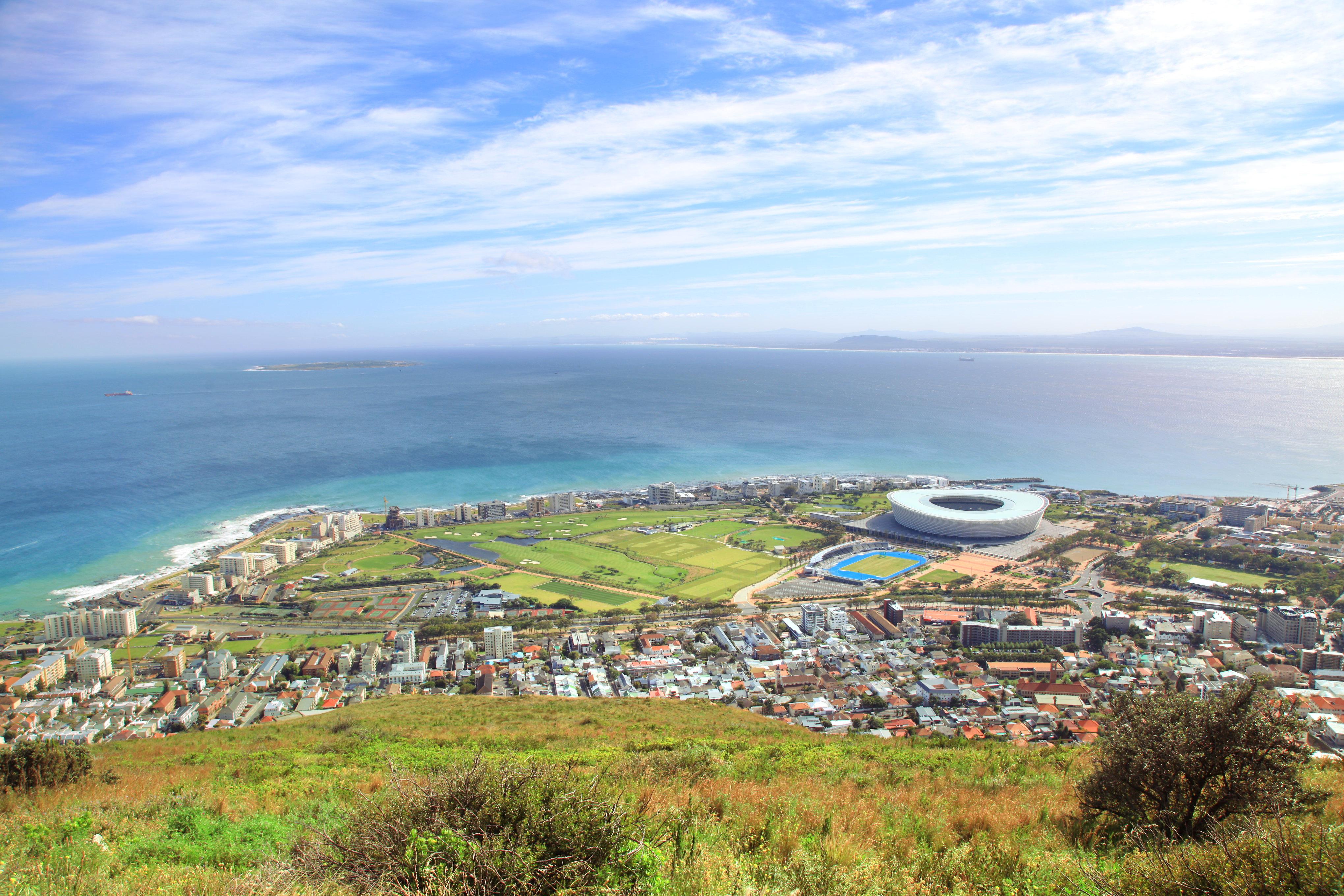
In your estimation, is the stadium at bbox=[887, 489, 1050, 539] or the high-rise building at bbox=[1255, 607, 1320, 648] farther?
the stadium at bbox=[887, 489, 1050, 539]

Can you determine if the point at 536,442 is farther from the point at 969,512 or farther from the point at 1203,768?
the point at 1203,768

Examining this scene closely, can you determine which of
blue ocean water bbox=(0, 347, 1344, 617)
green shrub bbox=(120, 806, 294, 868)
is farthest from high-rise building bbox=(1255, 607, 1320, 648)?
green shrub bbox=(120, 806, 294, 868)

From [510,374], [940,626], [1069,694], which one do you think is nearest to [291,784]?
[1069,694]

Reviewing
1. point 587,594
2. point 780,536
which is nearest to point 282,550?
point 587,594

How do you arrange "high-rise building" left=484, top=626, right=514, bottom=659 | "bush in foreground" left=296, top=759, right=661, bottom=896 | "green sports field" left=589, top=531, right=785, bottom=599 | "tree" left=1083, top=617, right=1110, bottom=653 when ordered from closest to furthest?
"bush in foreground" left=296, top=759, right=661, bottom=896 < "tree" left=1083, top=617, right=1110, bottom=653 < "high-rise building" left=484, top=626, right=514, bottom=659 < "green sports field" left=589, top=531, right=785, bottom=599

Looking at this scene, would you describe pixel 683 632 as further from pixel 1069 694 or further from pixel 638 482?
pixel 638 482

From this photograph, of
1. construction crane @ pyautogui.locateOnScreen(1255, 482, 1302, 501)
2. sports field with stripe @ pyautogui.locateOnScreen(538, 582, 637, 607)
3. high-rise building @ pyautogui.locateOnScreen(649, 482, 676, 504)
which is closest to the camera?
sports field with stripe @ pyautogui.locateOnScreen(538, 582, 637, 607)

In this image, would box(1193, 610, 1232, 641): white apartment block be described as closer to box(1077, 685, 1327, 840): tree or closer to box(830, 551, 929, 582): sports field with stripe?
box(830, 551, 929, 582): sports field with stripe
